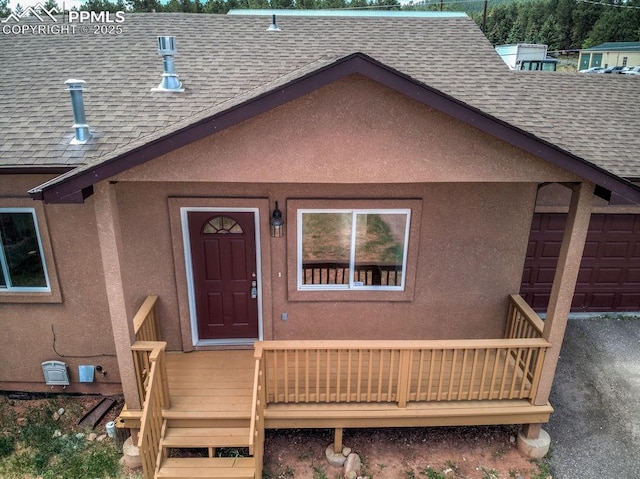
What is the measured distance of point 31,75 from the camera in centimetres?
771

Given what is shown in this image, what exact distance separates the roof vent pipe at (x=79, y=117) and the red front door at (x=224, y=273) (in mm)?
1688

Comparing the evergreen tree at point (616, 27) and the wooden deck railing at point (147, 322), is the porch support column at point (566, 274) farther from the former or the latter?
the evergreen tree at point (616, 27)

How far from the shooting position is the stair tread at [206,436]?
5.41m

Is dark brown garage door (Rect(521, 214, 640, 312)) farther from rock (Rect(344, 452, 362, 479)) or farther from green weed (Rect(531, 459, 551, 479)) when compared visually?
rock (Rect(344, 452, 362, 479))

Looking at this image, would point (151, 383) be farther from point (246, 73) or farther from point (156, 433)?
point (246, 73)

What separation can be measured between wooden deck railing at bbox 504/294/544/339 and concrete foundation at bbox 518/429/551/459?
135 cm

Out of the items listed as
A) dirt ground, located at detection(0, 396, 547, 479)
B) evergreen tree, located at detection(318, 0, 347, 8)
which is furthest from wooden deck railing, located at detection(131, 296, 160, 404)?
evergreen tree, located at detection(318, 0, 347, 8)

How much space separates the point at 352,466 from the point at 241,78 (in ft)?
19.6

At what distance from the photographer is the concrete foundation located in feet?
19.7

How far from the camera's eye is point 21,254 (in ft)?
20.9

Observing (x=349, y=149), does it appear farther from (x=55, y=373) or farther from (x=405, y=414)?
(x=55, y=373)

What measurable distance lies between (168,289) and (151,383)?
1.79 meters

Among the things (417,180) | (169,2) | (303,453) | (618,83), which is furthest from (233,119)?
(169,2)

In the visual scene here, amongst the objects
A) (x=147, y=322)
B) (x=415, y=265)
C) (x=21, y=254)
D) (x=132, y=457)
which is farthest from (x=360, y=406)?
(x=21, y=254)
